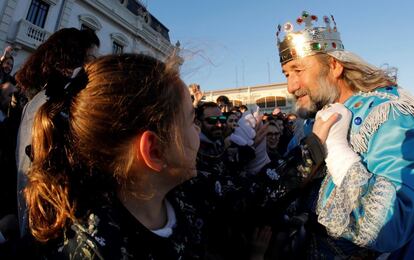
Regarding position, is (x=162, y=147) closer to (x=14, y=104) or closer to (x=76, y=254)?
(x=76, y=254)

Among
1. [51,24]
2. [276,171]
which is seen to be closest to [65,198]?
[276,171]

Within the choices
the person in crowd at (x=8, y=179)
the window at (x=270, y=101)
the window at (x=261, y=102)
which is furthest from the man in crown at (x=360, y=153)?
the window at (x=261, y=102)

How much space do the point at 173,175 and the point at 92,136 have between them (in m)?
0.35

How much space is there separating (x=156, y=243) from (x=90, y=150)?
40 cm

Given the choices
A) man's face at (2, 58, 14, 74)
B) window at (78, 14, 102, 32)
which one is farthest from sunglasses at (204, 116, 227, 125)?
window at (78, 14, 102, 32)

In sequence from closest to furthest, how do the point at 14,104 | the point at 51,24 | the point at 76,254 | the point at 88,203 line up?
the point at 76,254, the point at 88,203, the point at 14,104, the point at 51,24

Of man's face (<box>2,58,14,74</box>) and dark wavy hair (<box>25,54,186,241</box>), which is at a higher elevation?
man's face (<box>2,58,14,74</box>)

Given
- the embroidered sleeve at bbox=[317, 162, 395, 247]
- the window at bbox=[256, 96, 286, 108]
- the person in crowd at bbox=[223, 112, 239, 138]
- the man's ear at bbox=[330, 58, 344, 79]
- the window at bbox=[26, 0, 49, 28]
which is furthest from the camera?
the window at bbox=[256, 96, 286, 108]

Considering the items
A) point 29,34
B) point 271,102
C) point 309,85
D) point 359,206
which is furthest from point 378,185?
point 271,102

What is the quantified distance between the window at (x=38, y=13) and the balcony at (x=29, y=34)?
59cm

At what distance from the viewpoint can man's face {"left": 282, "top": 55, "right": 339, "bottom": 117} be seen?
1.54 m

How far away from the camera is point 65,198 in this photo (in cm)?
83

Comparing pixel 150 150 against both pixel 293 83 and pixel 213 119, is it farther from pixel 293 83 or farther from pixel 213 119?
pixel 213 119

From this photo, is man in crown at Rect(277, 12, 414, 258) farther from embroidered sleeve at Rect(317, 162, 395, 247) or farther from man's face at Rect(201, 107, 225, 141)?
man's face at Rect(201, 107, 225, 141)
